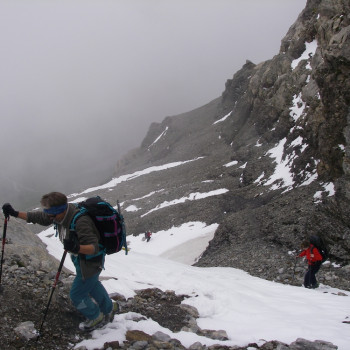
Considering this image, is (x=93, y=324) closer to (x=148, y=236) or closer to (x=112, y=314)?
(x=112, y=314)

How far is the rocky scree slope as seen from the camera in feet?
65.0

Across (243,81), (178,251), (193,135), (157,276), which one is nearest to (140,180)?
(193,135)

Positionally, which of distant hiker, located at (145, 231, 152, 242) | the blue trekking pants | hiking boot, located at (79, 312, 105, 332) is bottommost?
distant hiker, located at (145, 231, 152, 242)

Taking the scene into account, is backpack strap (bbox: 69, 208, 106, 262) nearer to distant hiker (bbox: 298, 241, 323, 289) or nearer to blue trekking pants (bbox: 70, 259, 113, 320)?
blue trekking pants (bbox: 70, 259, 113, 320)

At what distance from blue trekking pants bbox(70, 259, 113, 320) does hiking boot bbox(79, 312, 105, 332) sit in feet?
0.32

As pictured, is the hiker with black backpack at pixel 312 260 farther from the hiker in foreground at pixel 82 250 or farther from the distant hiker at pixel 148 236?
the distant hiker at pixel 148 236

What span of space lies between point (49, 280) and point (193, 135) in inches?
3952

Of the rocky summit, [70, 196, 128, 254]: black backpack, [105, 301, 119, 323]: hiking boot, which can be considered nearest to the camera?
[70, 196, 128, 254]: black backpack

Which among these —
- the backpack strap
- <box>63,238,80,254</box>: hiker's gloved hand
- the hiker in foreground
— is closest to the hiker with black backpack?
the hiker in foreground

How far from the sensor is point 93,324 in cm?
643

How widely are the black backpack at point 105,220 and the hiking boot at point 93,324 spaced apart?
1489mm

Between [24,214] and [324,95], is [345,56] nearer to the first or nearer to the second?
[324,95]

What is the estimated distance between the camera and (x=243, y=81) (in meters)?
96.2

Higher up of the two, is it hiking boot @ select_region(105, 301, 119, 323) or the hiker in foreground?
the hiker in foreground
